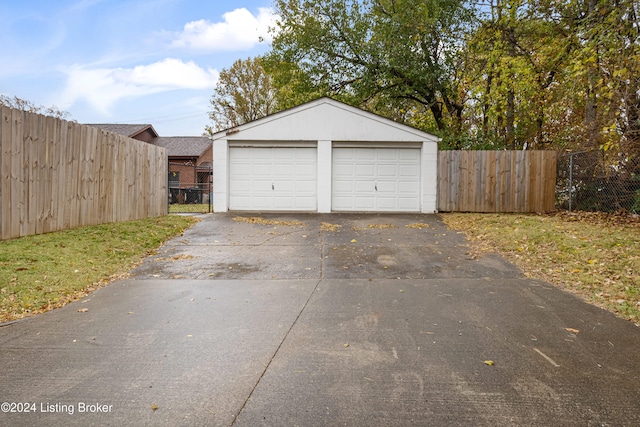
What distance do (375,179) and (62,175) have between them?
346 inches

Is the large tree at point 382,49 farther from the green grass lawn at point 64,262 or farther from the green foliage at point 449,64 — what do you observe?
the green grass lawn at point 64,262

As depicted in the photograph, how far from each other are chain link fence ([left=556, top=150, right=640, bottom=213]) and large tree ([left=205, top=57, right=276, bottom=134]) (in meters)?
26.8

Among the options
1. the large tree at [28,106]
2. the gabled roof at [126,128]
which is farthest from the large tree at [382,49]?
the gabled roof at [126,128]

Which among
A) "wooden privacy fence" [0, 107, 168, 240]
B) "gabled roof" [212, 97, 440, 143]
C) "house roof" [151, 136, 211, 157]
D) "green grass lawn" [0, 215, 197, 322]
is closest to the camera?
"green grass lawn" [0, 215, 197, 322]

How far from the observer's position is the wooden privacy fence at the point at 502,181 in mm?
12398

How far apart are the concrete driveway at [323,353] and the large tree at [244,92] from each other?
31741mm

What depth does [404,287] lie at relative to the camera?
5.13 m

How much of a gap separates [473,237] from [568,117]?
14.9 meters

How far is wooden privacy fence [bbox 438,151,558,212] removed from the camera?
12.4 meters

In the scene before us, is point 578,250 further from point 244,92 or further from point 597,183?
point 244,92

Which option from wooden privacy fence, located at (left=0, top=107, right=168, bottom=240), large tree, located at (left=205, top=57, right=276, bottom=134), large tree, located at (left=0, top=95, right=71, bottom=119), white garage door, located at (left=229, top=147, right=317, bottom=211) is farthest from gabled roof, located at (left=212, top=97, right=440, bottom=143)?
large tree, located at (left=205, top=57, right=276, bottom=134)

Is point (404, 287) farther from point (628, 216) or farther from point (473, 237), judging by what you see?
point (628, 216)

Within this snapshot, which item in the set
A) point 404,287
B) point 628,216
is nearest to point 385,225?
point 404,287

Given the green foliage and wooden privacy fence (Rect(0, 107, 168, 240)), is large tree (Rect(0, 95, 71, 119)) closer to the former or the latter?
the green foliage
